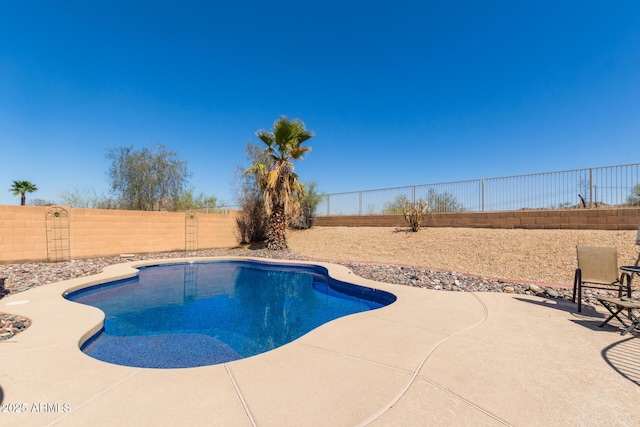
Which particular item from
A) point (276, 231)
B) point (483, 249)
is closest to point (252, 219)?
point (276, 231)

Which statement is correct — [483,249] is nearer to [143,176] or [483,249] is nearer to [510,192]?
[510,192]

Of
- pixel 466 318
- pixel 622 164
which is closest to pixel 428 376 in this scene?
pixel 466 318

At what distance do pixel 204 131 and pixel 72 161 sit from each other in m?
8.48

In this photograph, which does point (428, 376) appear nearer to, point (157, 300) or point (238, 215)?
point (157, 300)

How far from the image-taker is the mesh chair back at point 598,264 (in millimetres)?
4688

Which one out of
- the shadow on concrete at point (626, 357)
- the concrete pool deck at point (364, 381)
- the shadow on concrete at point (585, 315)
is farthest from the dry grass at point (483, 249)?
the concrete pool deck at point (364, 381)

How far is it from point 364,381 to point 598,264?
202 inches

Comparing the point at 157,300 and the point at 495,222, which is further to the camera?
the point at 495,222

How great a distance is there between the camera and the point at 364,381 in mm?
2457

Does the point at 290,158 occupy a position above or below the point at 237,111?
below

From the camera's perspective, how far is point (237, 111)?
17266 mm

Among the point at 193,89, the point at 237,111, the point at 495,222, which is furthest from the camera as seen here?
the point at 237,111

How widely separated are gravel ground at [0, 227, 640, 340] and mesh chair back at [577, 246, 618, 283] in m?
0.90

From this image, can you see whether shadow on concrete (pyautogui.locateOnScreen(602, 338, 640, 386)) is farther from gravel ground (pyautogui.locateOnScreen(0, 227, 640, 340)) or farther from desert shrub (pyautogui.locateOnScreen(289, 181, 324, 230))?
desert shrub (pyautogui.locateOnScreen(289, 181, 324, 230))
